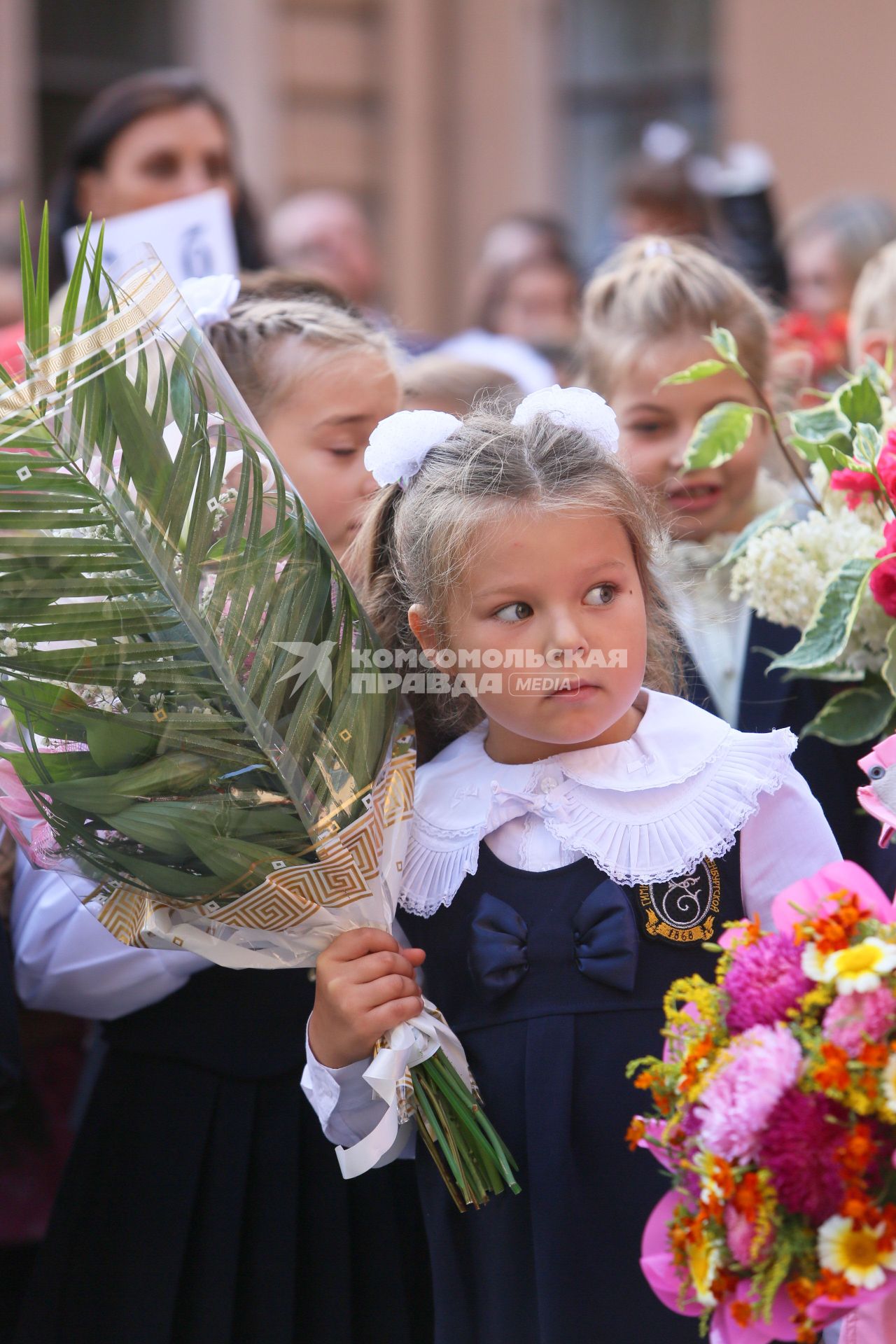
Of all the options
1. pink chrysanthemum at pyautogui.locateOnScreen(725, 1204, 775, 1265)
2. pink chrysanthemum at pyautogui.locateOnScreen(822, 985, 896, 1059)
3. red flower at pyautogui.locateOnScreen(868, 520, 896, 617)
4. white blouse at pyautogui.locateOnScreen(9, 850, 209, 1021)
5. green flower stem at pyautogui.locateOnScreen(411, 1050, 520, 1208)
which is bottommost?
white blouse at pyautogui.locateOnScreen(9, 850, 209, 1021)

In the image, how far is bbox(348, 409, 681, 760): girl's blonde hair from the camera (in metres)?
1.65

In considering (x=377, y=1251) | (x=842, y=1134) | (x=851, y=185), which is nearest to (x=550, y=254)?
(x=851, y=185)

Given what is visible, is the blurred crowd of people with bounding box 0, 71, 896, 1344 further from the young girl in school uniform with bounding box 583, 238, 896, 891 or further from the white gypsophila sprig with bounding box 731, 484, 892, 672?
the white gypsophila sprig with bounding box 731, 484, 892, 672

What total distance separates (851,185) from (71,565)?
265 inches

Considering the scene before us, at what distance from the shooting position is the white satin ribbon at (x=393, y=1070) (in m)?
1.56

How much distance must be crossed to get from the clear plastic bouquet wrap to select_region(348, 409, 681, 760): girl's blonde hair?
132 millimetres

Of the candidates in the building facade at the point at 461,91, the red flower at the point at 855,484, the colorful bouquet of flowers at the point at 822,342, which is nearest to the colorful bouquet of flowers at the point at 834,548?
the red flower at the point at 855,484

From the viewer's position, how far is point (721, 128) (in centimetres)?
786

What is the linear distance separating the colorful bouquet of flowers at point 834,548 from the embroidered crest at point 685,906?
11.5 inches

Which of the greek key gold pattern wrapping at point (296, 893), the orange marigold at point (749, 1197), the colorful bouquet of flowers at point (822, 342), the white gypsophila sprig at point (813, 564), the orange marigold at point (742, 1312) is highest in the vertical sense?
the white gypsophila sprig at point (813, 564)

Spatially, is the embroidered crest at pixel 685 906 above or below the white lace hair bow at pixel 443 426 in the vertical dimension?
below

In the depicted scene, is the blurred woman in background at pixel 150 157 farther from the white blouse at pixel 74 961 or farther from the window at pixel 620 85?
the window at pixel 620 85

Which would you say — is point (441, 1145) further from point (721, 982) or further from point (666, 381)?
point (666, 381)

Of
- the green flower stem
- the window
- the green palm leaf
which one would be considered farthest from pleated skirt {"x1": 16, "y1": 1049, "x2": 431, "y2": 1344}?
the window
